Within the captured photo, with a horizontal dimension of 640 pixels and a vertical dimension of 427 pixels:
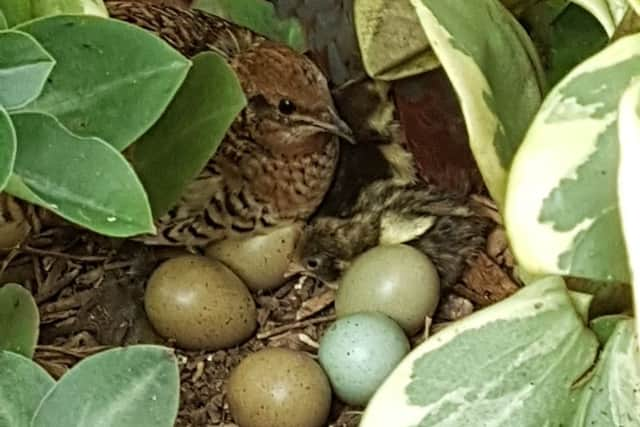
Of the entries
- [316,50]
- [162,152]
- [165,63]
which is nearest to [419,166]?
[316,50]

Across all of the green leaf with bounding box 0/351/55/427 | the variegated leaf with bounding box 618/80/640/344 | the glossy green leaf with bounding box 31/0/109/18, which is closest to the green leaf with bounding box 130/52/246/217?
the glossy green leaf with bounding box 31/0/109/18

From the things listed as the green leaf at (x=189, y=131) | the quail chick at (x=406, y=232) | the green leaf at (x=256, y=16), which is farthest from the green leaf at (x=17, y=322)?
the green leaf at (x=256, y=16)

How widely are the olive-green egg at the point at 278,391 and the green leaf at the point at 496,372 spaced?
464mm

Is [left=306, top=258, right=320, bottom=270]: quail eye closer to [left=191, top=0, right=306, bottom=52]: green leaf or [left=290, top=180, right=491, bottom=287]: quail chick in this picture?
[left=290, top=180, right=491, bottom=287]: quail chick

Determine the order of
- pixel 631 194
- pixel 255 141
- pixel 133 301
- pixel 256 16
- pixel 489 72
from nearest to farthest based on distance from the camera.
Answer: pixel 631 194 → pixel 489 72 → pixel 133 301 → pixel 255 141 → pixel 256 16

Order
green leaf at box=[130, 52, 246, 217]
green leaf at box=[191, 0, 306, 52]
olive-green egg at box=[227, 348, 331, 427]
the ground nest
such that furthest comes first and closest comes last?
green leaf at box=[191, 0, 306, 52], the ground nest, olive-green egg at box=[227, 348, 331, 427], green leaf at box=[130, 52, 246, 217]

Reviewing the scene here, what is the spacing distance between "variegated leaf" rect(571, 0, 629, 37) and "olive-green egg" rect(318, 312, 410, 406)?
0.48 meters

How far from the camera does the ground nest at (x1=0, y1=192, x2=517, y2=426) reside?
4.80ft

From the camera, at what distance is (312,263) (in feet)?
5.06

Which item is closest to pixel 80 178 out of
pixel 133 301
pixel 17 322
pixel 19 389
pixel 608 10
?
pixel 19 389

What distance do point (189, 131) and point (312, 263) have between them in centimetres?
45

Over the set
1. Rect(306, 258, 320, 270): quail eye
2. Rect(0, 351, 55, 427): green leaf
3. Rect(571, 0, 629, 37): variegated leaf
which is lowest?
Rect(306, 258, 320, 270): quail eye

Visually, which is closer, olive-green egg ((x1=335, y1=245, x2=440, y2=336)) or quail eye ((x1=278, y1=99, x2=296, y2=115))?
olive-green egg ((x1=335, y1=245, x2=440, y2=336))

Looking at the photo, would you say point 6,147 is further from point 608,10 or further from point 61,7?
point 608,10
